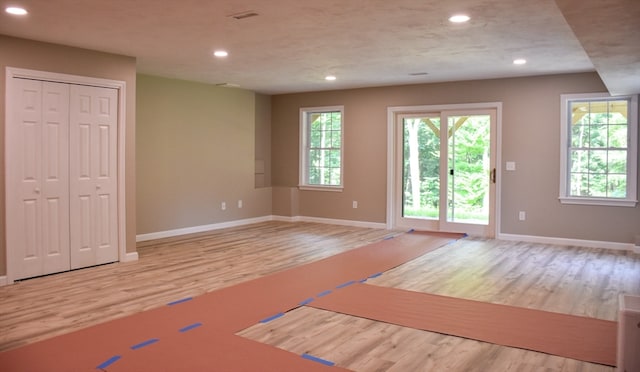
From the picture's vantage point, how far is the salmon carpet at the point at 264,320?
3023mm

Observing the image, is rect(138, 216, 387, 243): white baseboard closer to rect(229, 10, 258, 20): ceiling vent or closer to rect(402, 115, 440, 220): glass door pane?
rect(402, 115, 440, 220): glass door pane

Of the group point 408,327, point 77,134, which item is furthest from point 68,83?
point 408,327

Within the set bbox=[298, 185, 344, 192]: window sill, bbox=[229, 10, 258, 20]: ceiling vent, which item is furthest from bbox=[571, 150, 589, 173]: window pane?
bbox=[229, 10, 258, 20]: ceiling vent

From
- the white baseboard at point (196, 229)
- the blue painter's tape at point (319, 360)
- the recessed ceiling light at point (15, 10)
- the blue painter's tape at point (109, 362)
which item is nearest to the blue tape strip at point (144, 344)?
the blue painter's tape at point (109, 362)

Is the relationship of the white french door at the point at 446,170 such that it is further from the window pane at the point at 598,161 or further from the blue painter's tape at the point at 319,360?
the blue painter's tape at the point at 319,360

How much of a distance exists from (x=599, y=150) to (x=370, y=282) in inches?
161

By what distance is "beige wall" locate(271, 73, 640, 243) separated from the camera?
274 inches

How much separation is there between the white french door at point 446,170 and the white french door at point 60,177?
460 centimetres

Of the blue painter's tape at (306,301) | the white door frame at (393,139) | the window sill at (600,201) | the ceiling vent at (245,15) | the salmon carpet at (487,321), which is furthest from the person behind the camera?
the white door frame at (393,139)

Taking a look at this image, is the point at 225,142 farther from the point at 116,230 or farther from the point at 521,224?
the point at 521,224

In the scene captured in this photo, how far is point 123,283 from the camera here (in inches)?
194

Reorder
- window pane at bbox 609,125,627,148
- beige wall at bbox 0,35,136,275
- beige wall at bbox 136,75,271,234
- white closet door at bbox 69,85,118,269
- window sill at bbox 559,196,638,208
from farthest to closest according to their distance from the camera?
beige wall at bbox 136,75,271,234 < window pane at bbox 609,125,627,148 < window sill at bbox 559,196,638,208 < white closet door at bbox 69,85,118,269 < beige wall at bbox 0,35,136,275

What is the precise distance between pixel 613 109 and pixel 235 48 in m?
5.03

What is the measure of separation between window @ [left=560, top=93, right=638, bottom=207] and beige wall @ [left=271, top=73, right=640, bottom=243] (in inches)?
4.3
